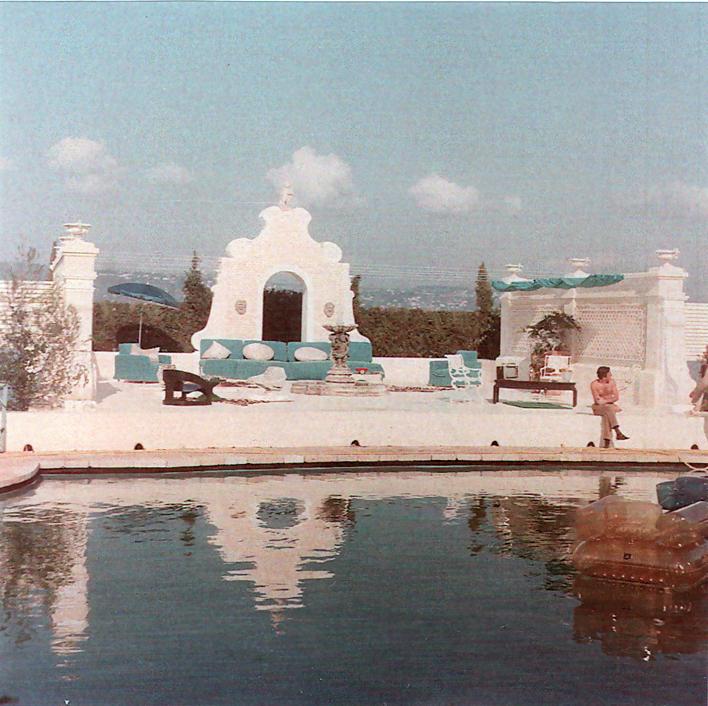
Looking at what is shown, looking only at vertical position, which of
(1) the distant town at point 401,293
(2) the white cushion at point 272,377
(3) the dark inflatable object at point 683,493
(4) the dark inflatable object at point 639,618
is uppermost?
(1) the distant town at point 401,293

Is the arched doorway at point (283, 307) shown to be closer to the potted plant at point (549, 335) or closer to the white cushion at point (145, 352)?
the white cushion at point (145, 352)

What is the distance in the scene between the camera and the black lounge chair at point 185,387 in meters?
11.3

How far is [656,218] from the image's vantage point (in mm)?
10625

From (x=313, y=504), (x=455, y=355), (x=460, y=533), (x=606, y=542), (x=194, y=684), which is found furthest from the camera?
(x=455, y=355)

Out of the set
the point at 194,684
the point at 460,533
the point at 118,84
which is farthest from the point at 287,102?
the point at 194,684

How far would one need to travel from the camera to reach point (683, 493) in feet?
23.7

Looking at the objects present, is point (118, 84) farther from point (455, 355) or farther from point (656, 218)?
point (455, 355)

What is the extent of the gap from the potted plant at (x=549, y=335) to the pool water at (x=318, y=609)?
7128mm

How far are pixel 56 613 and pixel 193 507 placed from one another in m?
2.82

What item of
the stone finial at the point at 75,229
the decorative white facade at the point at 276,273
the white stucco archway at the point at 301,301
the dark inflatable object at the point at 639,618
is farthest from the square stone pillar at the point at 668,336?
the stone finial at the point at 75,229

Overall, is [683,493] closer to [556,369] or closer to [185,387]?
[185,387]

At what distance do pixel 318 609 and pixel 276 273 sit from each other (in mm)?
11132

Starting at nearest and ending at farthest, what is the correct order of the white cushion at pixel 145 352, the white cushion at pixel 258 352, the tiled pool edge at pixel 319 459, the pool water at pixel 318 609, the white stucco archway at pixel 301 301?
the pool water at pixel 318 609 < the tiled pool edge at pixel 319 459 < the white cushion at pixel 145 352 < the white cushion at pixel 258 352 < the white stucco archway at pixel 301 301

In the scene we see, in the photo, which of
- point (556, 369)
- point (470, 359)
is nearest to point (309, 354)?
point (470, 359)
